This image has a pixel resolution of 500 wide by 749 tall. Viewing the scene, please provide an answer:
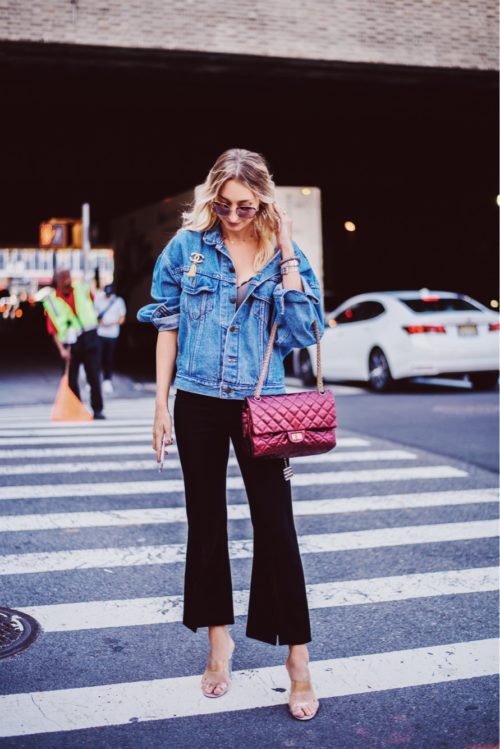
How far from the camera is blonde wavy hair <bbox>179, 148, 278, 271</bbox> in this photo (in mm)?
3184

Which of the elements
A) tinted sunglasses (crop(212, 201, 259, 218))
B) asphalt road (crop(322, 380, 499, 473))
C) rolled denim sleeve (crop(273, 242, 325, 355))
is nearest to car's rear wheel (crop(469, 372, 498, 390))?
asphalt road (crop(322, 380, 499, 473))

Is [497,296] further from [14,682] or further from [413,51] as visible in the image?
[14,682]

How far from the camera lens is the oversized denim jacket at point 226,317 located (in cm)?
324

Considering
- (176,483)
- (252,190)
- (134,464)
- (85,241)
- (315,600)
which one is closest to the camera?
(252,190)

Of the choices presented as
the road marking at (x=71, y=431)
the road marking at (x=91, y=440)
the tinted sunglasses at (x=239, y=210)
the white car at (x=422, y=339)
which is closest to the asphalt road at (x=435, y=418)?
the white car at (x=422, y=339)

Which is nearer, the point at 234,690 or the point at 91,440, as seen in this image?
the point at 234,690

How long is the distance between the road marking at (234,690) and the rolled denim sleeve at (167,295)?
1.40m

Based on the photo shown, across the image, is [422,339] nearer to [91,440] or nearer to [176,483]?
[91,440]

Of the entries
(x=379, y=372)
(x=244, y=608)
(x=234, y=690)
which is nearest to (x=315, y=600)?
(x=244, y=608)

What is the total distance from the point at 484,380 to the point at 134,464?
335 inches

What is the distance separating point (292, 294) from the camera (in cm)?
320

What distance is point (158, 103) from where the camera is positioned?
59.6 feet

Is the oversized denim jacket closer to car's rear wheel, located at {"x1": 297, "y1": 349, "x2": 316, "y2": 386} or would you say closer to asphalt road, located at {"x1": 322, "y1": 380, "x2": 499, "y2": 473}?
asphalt road, located at {"x1": 322, "y1": 380, "x2": 499, "y2": 473}

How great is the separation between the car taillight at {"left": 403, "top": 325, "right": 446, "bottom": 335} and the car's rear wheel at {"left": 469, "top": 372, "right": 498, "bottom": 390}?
1.07 m
